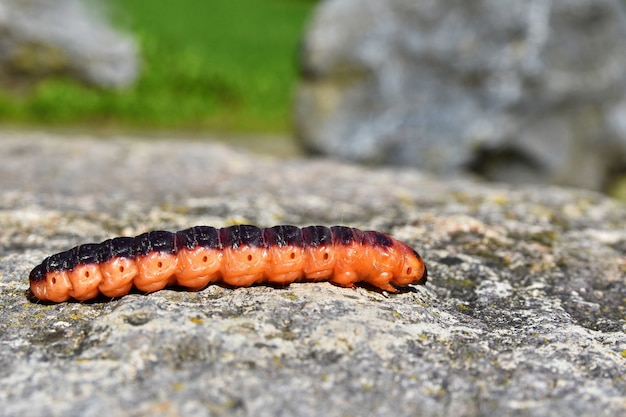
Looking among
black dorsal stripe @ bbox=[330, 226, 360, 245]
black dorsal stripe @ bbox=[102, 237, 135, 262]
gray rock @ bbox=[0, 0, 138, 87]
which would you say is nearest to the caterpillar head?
black dorsal stripe @ bbox=[330, 226, 360, 245]

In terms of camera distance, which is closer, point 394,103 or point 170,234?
point 170,234

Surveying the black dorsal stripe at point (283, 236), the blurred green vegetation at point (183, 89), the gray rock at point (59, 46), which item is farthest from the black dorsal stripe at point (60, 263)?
the gray rock at point (59, 46)

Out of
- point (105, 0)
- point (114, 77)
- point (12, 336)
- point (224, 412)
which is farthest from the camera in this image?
point (105, 0)

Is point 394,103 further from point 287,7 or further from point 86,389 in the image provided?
point 287,7

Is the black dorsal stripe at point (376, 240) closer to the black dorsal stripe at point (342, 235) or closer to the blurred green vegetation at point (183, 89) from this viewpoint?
the black dorsal stripe at point (342, 235)

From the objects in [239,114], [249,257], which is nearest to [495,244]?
[249,257]

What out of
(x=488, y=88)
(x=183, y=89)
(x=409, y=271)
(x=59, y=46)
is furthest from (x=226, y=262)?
(x=183, y=89)

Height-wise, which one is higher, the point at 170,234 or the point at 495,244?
the point at 170,234
